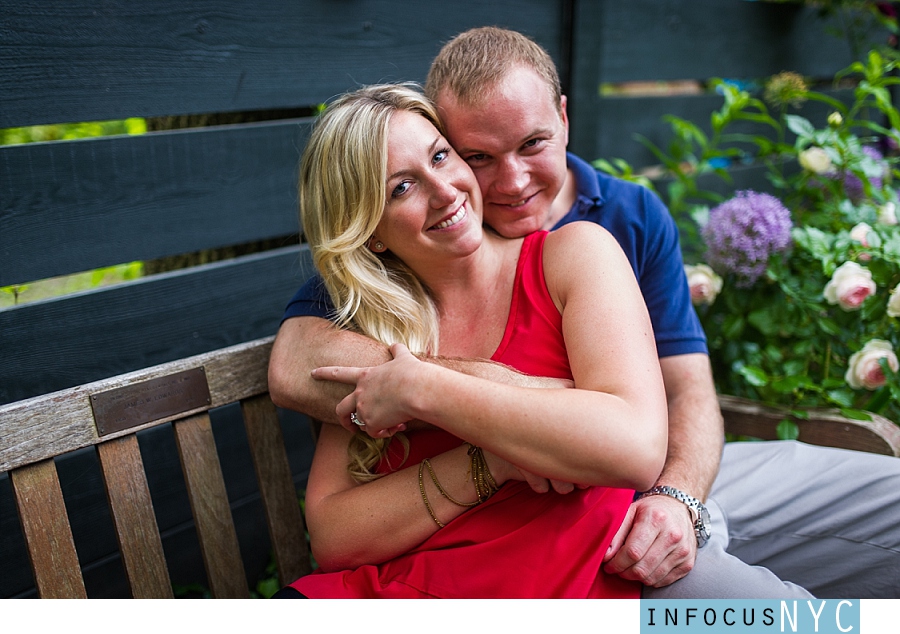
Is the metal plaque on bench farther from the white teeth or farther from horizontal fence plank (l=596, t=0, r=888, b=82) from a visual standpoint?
horizontal fence plank (l=596, t=0, r=888, b=82)

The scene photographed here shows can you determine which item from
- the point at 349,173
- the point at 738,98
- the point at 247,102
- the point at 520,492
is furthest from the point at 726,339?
the point at 247,102

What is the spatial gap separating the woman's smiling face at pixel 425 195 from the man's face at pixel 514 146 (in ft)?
0.25

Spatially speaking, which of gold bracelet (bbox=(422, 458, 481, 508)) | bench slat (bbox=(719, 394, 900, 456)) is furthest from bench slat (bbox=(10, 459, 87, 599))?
bench slat (bbox=(719, 394, 900, 456))

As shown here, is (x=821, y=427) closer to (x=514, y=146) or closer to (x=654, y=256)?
(x=654, y=256)

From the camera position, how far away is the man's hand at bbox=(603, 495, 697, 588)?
4.94ft

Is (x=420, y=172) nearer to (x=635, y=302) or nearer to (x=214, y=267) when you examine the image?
(x=635, y=302)

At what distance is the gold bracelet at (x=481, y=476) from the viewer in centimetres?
154

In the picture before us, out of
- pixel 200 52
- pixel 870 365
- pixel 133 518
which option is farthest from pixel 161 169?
pixel 870 365

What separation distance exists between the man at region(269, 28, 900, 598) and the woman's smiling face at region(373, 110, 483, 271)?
0.10m

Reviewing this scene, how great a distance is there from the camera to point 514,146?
1.77 m

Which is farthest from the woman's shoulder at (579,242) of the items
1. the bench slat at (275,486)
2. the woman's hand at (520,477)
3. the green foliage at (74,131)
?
the green foliage at (74,131)

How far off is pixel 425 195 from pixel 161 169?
845mm

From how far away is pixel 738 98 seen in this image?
9.95 feet

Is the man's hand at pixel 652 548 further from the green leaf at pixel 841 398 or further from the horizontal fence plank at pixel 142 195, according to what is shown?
the horizontal fence plank at pixel 142 195
